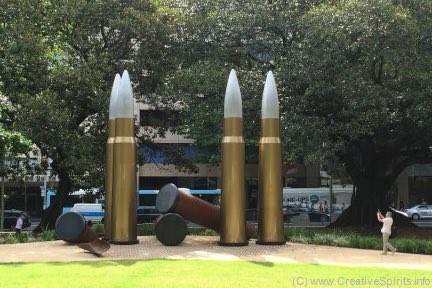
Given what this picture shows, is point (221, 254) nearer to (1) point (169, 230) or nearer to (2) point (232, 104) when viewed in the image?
(1) point (169, 230)

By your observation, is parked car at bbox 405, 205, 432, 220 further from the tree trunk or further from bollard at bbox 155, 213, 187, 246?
bollard at bbox 155, 213, 187, 246

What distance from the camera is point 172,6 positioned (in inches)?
1045

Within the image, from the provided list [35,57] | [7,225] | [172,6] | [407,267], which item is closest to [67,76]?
[35,57]

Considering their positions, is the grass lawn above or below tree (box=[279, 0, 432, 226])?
below

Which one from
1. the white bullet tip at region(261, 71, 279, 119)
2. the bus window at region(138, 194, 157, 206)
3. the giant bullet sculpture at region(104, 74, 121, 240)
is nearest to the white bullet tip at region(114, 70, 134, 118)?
the giant bullet sculpture at region(104, 74, 121, 240)

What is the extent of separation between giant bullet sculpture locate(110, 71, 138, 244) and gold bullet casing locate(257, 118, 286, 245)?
4060 mm

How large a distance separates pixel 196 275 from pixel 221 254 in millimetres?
4154

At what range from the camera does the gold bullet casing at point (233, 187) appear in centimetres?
1783

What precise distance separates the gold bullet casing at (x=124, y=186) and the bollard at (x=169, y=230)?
89cm

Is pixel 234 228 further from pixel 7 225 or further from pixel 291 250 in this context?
pixel 7 225

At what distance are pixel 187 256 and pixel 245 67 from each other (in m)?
11.1

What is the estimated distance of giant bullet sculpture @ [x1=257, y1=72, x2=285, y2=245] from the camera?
18203 millimetres

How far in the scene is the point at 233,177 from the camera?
1808 cm

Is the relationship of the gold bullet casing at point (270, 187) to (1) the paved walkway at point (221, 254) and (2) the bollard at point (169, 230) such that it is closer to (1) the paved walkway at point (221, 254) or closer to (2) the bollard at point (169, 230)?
(1) the paved walkway at point (221, 254)
